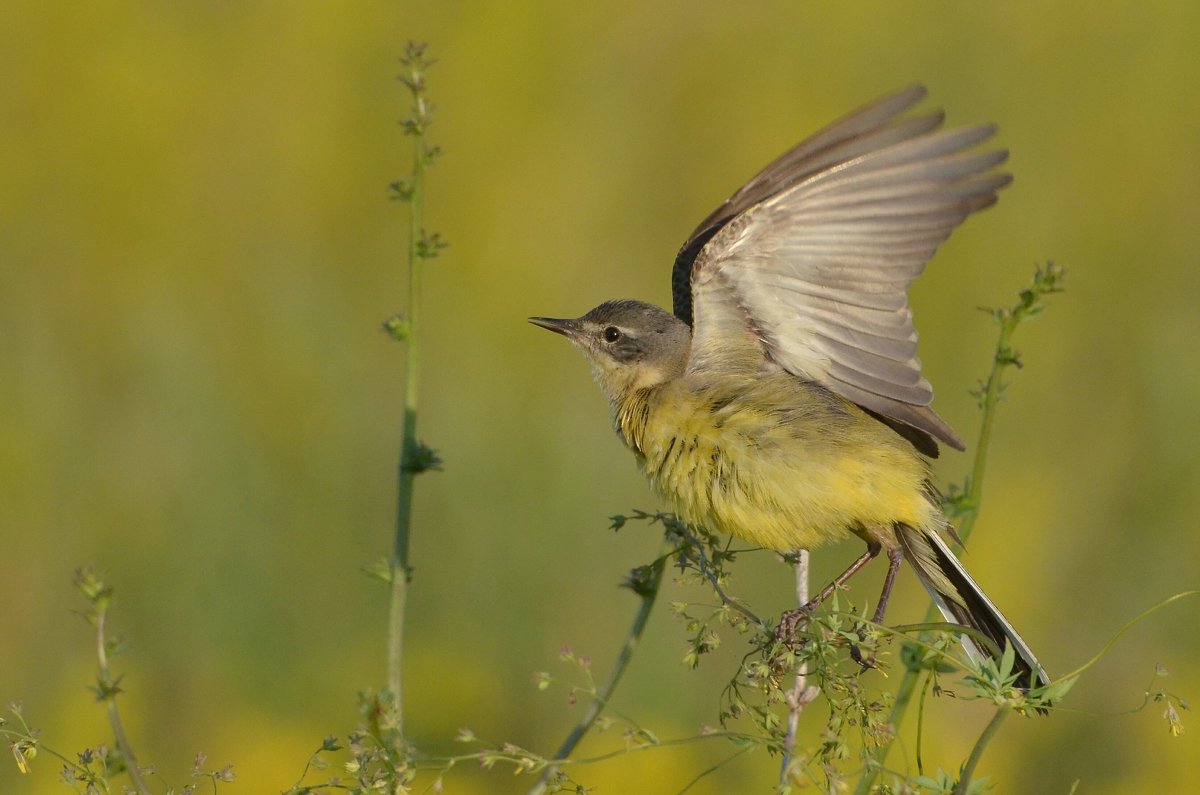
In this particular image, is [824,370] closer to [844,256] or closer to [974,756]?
[844,256]

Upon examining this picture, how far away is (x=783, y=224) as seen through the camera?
393cm

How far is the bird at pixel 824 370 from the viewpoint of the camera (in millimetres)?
3734

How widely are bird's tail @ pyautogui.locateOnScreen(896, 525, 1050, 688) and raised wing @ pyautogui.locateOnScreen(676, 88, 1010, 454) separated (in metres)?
0.30

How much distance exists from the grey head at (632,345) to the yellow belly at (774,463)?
16 centimetres

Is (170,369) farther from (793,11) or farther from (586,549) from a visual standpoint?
(793,11)

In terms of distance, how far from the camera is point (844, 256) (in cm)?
393

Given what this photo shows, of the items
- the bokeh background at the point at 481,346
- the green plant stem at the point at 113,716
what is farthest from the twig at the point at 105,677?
the bokeh background at the point at 481,346

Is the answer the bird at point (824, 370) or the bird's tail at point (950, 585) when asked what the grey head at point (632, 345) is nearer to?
the bird at point (824, 370)

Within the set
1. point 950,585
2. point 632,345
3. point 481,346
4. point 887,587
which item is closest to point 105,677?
point 887,587

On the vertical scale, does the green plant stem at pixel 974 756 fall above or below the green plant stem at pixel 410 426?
below

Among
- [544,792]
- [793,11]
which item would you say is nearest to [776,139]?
[793,11]

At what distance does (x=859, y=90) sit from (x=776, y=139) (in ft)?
2.17

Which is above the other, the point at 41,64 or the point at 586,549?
the point at 41,64

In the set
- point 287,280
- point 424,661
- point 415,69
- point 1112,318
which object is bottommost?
point 424,661
